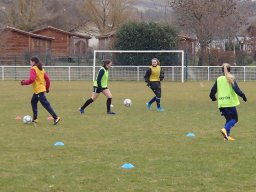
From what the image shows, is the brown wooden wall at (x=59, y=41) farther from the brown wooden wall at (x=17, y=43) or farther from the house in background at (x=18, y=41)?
the brown wooden wall at (x=17, y=43)

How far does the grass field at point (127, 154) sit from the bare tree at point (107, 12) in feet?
181

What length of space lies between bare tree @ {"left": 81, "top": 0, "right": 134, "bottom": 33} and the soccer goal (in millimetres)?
30454

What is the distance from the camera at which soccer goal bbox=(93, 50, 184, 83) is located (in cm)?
3756

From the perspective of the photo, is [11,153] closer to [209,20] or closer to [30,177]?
[30,177]

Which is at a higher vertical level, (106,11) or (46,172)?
(106,11)

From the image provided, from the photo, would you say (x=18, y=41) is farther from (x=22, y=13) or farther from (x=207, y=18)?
(x=207, y=18)

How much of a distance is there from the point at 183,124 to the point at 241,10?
4636 cm

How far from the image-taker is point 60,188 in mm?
7137

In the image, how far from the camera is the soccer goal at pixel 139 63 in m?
37.6

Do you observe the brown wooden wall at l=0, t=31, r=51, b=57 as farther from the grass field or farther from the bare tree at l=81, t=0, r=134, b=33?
the grass field

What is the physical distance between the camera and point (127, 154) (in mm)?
9469

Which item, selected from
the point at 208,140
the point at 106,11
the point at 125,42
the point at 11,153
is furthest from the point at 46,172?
the point at 106,11

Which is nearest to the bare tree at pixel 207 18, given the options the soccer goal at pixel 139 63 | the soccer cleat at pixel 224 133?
the soccer goal at pixel 139 63

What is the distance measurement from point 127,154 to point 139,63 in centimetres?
2975
